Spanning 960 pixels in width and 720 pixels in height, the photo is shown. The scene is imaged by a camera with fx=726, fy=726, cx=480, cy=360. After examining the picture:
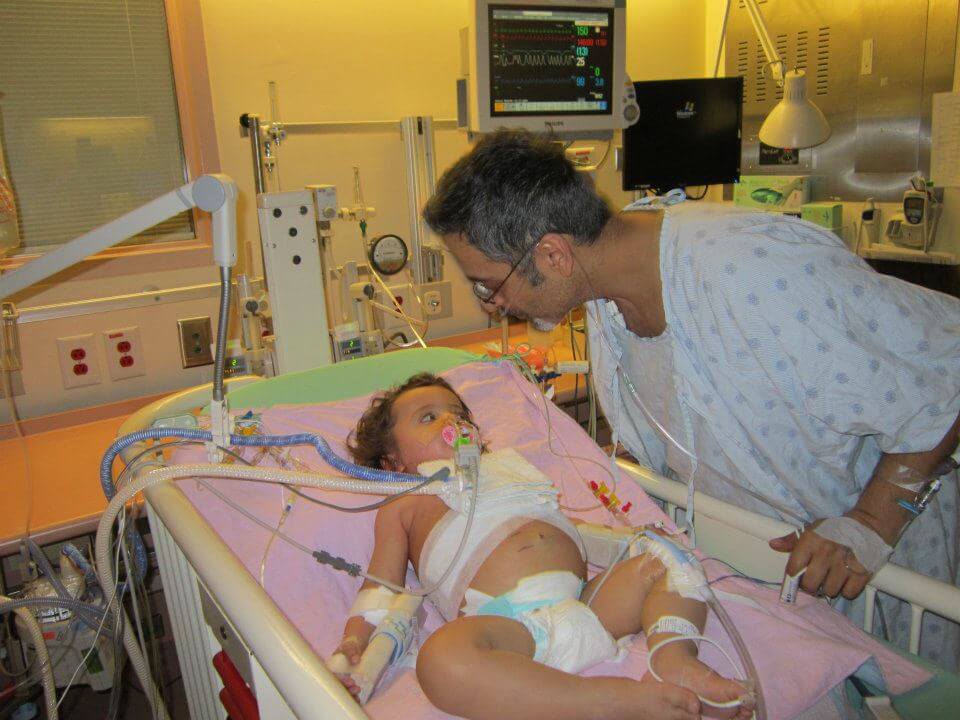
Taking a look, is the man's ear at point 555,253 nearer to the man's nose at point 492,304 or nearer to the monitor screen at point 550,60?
the man's nose at point 492,304

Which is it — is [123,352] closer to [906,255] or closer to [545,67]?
[545,67]

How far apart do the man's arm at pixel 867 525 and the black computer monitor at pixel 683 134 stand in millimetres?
1894

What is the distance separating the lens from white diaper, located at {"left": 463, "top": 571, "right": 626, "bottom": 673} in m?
1.16

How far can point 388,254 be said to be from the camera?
2658 millimetres

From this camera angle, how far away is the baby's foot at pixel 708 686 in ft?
3.22

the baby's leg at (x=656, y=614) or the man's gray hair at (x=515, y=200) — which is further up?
the man's gray hair at (x=515, y=200)

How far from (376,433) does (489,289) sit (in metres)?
0.53

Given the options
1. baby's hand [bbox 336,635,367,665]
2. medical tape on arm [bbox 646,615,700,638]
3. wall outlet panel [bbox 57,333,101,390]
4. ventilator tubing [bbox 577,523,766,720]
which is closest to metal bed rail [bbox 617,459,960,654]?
ventilator tubing [bbox 577,523,766,720]

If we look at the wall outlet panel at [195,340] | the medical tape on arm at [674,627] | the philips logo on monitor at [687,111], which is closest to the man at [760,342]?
the medical tape on arm at [674,627]

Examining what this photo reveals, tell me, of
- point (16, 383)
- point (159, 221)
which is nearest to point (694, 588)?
point (159, 221)

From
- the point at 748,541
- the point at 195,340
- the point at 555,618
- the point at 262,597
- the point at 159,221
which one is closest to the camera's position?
the point at 262,597

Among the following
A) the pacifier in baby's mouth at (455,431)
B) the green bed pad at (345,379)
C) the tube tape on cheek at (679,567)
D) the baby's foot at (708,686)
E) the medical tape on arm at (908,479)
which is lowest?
the baby's foot at (708,686)

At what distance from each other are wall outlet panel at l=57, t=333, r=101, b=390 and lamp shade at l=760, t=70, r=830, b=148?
2.55 meters

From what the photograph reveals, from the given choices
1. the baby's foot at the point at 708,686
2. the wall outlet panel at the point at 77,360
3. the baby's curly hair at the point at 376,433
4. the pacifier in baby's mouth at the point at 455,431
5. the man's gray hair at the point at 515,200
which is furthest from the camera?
the wall outlet panel at the point at 77,360
